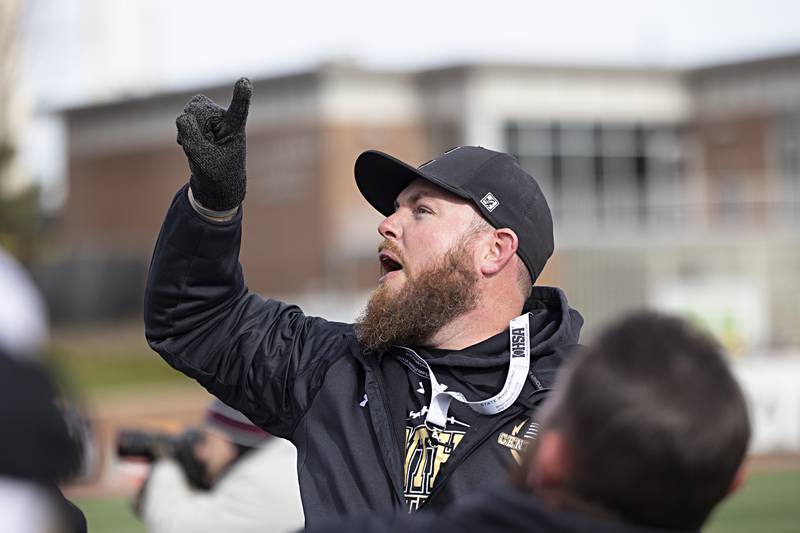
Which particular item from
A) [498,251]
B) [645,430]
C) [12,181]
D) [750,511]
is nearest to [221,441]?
[498,251]

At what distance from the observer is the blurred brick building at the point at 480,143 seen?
114ft

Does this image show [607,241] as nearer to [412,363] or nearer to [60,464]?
[412,363]

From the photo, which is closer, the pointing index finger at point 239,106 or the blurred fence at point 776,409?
the pointing index finger at point 239,106

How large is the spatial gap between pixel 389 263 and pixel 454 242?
19 cm

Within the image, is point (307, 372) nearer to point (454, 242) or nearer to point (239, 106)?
point (454, 242)

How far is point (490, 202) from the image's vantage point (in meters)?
3.78

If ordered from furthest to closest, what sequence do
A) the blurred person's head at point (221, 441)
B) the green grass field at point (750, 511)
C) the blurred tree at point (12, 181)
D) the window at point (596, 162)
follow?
the window at point (596, 162), the blurred tree at point (12, 181), the green grass field at point (750, 511), the blurred person's head at point (221, 441)

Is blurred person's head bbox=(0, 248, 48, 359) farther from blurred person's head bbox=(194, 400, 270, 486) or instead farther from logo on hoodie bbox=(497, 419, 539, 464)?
blurred person's head bbox=(194, 400, 270, 486)

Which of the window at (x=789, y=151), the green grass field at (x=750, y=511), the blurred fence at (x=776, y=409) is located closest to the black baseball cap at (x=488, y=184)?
the green grass field at (x=750, y=511)

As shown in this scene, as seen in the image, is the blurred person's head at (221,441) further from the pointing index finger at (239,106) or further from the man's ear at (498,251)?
the pointing index finger at (239,106)

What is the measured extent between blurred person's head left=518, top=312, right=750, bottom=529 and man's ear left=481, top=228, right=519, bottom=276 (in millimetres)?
1823

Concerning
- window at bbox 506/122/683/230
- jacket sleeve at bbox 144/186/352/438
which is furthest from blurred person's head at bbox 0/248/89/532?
window at bbox 506/122/683/230

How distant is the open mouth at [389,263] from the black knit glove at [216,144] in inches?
20.5

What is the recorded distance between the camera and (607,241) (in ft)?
97.5
